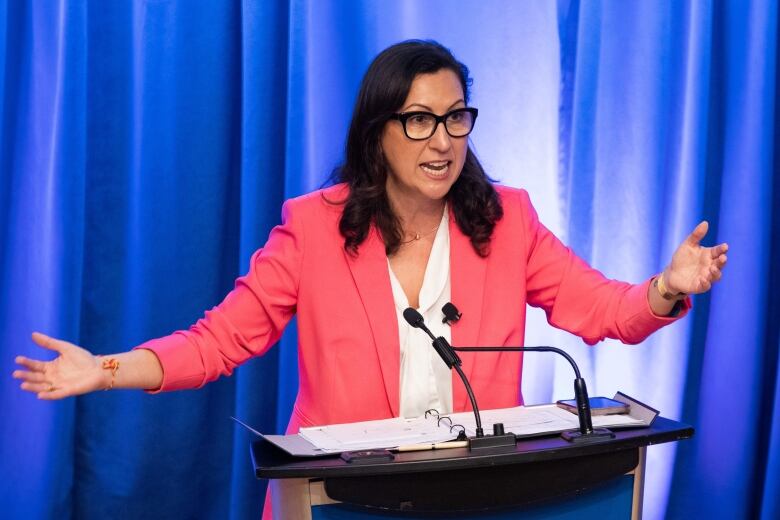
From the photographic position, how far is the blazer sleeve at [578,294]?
2.36 meters

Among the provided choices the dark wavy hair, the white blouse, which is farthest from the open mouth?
the white blouse

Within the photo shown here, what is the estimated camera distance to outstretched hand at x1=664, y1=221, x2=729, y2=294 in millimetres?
2088

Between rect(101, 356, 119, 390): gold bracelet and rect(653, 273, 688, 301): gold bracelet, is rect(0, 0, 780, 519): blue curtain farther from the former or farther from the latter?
rect(653, 273, 688, 301): gold bracelet

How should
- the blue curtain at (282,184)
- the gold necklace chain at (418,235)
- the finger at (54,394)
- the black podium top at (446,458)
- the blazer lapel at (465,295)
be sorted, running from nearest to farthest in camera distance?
the black podium top at (446,458) → the finger at (54,394) → the blazer lapel at (465,295) → the gold necklace chain at (418,235) → the blue curtain at (282,184)

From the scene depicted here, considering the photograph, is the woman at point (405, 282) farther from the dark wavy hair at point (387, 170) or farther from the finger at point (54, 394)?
the finger at point (54, 394)

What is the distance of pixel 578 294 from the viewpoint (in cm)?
249

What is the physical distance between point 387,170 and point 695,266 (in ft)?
2.82

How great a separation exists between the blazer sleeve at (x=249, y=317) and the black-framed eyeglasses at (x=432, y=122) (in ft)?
1.19

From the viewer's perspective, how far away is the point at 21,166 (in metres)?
3.22

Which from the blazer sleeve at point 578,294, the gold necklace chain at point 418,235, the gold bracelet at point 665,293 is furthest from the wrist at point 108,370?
the gold bracelet at point 665,293

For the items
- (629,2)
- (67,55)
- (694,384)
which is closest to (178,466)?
(67,55)

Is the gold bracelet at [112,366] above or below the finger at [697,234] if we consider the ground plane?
below

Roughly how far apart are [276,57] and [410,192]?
3.54 feet

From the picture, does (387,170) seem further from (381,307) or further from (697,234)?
(697,234)
